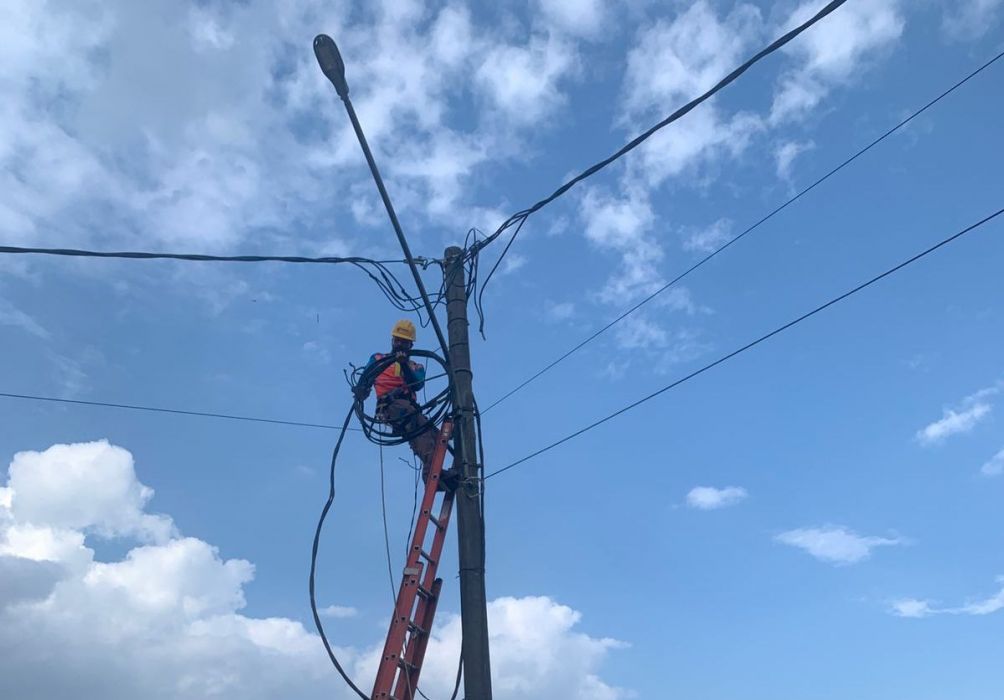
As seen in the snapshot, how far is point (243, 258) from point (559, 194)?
2.91 meters

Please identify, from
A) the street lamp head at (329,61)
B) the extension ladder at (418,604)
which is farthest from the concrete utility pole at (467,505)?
the street lamp head at (329,61)

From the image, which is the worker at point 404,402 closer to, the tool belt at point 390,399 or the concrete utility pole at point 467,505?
the tool belt at point 390,399

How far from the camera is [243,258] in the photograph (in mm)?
8633

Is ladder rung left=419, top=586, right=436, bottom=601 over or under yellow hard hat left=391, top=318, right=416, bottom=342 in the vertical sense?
under

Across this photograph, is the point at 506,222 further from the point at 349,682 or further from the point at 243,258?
the point at 349,682

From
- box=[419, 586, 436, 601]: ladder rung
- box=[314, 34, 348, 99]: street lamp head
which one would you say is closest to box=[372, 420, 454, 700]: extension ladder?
box=[419, 586, 436, 601]: ladder rung

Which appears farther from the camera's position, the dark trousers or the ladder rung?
the dark trousers

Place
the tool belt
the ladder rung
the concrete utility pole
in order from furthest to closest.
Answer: the tool belt < the ladder rung < the concrete utility pole

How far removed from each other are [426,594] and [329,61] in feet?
13.4

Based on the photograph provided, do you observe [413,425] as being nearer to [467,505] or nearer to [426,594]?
[467,505]

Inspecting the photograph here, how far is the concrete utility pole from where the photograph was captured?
689 cm

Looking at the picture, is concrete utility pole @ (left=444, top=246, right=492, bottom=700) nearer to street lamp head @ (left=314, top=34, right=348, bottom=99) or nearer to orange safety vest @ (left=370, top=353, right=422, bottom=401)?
orange safety vest @ (left=370, top=353, right=422, bottom=401)

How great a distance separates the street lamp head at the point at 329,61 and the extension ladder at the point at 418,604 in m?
3.01

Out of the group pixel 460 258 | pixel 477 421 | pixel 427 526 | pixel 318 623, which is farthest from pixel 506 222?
pixel 318 623
